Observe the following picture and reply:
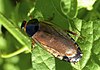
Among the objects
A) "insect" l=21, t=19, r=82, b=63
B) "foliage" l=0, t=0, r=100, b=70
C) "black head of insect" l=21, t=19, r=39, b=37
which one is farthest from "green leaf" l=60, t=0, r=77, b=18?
"black head of insect" l=21, t=19, r=39, b=37

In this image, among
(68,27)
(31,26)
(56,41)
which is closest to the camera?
(56,41)

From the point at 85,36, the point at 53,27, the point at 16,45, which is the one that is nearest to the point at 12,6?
the point at 16,45

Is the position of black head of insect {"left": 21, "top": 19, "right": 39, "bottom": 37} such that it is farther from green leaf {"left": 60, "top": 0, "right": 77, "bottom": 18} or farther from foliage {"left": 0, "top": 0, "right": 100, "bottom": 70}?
green leaf {"left": 60, "top": 0, "right": 77, "bottom": 18}

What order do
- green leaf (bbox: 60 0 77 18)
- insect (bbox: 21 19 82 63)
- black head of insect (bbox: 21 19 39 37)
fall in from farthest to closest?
black head of insect (bbox: 21 19 39 37) → green leaf (bbox: 60 0 77 18) → insect (bbox: 21 19 82 63)

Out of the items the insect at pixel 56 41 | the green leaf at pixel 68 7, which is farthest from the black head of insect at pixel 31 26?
the green leaf at pixel 68 7

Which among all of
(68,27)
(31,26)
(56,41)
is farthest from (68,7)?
(31,26)

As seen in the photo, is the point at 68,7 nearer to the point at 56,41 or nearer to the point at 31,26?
the point at 56,41

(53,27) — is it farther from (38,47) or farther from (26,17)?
(26,17)

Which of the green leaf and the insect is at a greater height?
the green leaf

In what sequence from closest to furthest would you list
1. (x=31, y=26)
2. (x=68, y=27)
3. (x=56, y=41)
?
1. (x=56, y=41)
2. (x=68, y=27)
3. (x=31, y=26)
